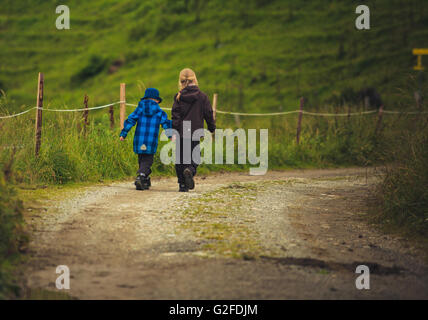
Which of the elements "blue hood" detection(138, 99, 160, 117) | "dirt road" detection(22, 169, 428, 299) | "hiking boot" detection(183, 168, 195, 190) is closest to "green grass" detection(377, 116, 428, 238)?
"dirt road" detection(22, 169, 428, 299)

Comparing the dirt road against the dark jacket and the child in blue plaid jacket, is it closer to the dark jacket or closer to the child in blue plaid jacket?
the child in blue plaid jacket

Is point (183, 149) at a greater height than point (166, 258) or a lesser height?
greater

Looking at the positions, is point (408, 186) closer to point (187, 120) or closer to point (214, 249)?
point (214, 249)

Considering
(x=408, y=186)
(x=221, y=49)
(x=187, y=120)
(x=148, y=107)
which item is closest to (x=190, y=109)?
(x=187, y=120)

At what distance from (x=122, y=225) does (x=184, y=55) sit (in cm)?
3354

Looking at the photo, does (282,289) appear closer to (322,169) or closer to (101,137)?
(101,137)

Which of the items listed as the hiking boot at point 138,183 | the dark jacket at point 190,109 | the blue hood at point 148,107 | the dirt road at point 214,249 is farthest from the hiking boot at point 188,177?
the blue hood at point 148,107

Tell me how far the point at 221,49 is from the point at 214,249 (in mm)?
33947

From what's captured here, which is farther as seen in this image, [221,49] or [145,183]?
[221,49]

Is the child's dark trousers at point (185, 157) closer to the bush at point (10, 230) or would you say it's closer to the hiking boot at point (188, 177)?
the hiking boot at point (188, 177)

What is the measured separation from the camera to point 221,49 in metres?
39.0

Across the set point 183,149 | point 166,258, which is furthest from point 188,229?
point 183,149

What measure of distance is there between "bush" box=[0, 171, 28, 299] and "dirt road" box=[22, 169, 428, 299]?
18cm

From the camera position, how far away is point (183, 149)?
9812 millimetres
